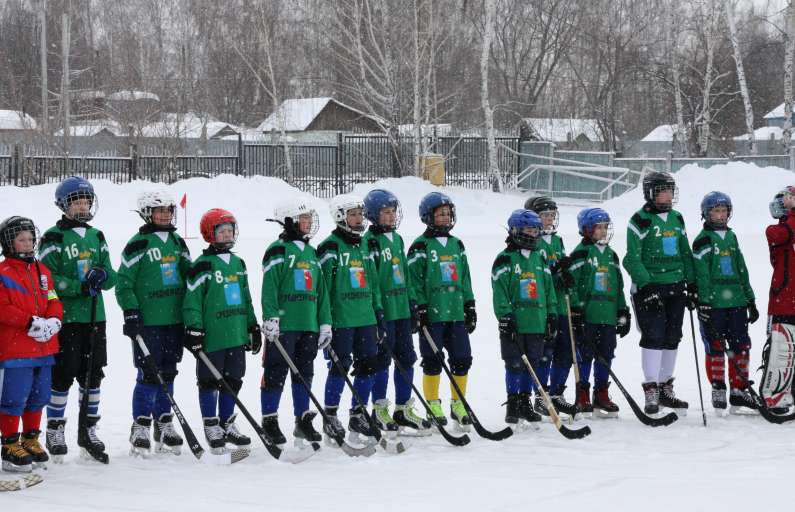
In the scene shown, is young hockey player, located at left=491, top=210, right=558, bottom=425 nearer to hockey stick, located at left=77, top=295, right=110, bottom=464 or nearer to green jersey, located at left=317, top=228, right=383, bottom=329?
green jersey, located at left=317, top=228, right=383, bottom=329

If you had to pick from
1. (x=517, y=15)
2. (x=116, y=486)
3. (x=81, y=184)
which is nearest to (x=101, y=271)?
(x=81, y=184)

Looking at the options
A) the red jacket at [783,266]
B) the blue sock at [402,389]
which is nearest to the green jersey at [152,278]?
the blue sock at [402,389]

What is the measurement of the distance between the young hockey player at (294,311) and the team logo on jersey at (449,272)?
0.91 m

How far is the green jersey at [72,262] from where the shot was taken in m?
4.88

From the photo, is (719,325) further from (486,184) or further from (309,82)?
(309,82)

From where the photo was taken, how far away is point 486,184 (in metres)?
22.1

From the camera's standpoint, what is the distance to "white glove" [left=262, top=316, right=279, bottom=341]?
4930mm

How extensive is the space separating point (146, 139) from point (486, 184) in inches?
396

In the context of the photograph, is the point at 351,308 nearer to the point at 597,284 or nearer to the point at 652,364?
the point at 597,284

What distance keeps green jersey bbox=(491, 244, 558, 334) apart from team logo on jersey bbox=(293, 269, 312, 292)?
132 centimetres

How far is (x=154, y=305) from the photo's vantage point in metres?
5.00

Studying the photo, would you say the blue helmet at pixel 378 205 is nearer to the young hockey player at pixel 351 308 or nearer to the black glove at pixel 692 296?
the young hockey player at pixel 351 308

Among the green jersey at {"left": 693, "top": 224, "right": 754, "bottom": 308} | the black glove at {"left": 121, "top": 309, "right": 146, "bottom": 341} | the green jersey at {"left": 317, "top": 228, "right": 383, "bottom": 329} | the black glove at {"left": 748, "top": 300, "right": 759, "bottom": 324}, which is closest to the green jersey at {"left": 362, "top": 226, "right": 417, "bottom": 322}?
the green jersey at {"left": 317, "top": 228, "right": 383, "bottom": 329}

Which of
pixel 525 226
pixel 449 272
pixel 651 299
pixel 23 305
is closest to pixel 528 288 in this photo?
pixel 525 226
